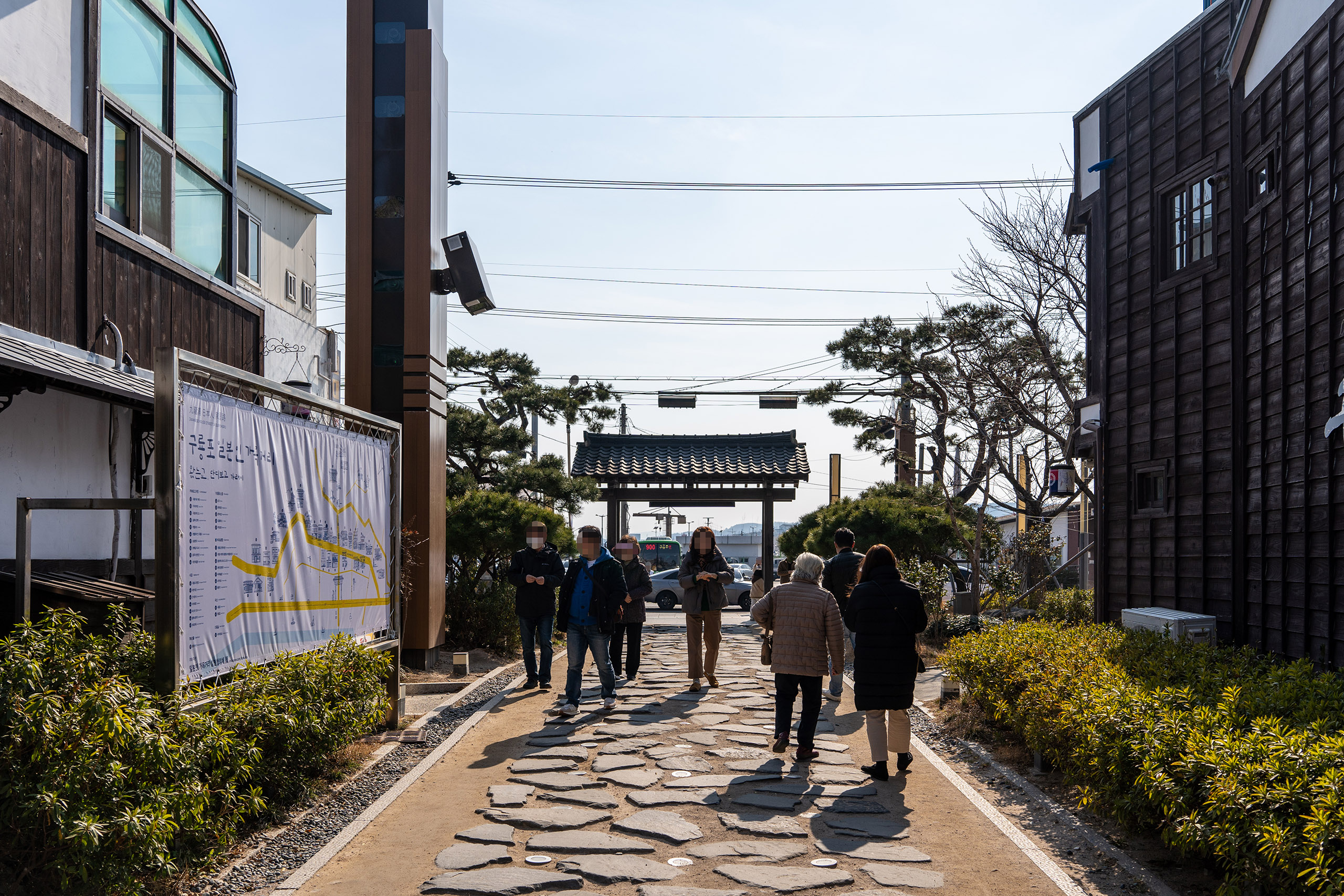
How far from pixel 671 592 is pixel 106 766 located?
97.8 ft

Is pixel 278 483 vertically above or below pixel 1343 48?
below

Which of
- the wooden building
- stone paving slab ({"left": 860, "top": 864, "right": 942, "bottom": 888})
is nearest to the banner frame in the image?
stone paving slab ({"left": 860, "top": 864, "right": 942, "bottom": 888})

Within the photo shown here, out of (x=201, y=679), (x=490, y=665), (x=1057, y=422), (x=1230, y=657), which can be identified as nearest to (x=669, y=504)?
(x=1057, y=422)

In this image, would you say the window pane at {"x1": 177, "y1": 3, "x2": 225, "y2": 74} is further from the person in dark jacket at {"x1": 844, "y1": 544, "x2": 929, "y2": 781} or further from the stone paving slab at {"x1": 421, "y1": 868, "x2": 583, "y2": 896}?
the stone paving slab at {"x1": 421, "y1": 868, "x2": 583, "y2": 896}

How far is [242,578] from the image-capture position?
6504 millimetres

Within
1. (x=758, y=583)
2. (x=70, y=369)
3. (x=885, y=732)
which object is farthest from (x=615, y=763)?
(x=758, y=583)

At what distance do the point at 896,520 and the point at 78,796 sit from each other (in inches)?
695

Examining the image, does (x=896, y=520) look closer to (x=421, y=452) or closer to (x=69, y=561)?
(x=421, y=452)

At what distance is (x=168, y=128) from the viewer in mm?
9984

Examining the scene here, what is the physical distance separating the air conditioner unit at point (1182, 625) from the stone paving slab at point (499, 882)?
6.40 metres

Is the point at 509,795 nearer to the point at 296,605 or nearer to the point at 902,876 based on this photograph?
the point at 296,605

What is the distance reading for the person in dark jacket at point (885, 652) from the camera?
7.75 meters

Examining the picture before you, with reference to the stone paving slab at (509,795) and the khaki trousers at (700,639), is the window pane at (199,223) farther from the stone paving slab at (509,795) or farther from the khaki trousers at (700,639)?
the khaki trousers at (700,639)

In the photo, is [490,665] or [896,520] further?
[896,520]
